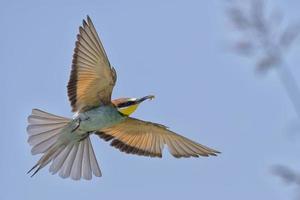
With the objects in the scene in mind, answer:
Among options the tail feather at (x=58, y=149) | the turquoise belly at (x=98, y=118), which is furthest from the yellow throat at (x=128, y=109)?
the tail feather at (x=58, y=149)

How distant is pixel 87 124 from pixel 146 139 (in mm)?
761

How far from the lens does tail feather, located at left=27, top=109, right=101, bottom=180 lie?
175 inches

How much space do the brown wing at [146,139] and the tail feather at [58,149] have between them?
0.75 ft

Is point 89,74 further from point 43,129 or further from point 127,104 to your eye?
point 43,129

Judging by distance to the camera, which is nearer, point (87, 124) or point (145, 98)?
point (87, 124)

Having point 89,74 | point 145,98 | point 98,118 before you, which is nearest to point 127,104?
point 145,98

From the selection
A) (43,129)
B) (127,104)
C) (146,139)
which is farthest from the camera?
(146,139)

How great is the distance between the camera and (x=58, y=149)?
179 inches

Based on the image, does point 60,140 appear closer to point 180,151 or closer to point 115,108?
point 115,108

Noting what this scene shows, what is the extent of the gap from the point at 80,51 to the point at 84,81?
0.79 ft

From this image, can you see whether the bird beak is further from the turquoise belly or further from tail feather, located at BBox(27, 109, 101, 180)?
tail feather, located at BBox(27, 109, 101, 180)

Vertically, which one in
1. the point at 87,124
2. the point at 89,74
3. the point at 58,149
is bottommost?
the point at 58,149

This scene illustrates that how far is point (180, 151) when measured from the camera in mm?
4824

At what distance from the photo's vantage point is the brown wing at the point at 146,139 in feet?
15.6
